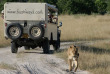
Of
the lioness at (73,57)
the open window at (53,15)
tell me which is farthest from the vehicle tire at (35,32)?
the lioness at (73,57)

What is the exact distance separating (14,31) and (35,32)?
91cm

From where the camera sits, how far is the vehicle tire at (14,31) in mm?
15117

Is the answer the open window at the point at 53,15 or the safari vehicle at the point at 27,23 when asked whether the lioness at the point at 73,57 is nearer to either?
the safari vehicle at the point at 27,23

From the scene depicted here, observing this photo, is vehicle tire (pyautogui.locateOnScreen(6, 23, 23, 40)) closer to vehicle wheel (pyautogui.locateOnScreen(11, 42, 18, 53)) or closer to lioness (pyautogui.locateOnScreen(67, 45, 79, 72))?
vehicle wheel (pyautogui.locateOnScreen(11, 42, 18, 53))

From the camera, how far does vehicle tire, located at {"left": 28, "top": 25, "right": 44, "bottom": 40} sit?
1507 centimetres

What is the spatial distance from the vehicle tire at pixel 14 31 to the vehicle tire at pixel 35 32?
42 cm

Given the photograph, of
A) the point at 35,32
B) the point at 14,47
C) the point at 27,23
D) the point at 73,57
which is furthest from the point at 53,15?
the point at 73,57

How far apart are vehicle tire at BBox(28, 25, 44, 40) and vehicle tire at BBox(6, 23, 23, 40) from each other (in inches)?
16.4

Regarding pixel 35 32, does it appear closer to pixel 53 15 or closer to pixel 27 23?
pixel 27 23

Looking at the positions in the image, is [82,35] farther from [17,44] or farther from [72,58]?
[72,58]

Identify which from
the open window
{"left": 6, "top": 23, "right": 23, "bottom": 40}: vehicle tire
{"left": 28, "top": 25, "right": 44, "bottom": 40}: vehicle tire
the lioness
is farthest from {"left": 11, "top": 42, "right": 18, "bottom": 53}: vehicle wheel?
the lioness

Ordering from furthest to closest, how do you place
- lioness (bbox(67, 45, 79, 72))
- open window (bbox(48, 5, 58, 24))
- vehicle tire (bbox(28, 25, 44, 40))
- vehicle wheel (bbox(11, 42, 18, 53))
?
1. open window (bbox(48, 5, 58, 24))
2. vehicle wheel (bbox(11, 42, 18, 53))
3. vehicle tire (bbox(28, 25, 44, 40))
4. lioness (bbox(67, 45, 79, 72))

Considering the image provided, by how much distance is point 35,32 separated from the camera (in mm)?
15180

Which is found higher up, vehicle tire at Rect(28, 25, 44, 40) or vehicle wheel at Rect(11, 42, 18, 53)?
vehicle tire at Rect(28, 25, 44, 40)
